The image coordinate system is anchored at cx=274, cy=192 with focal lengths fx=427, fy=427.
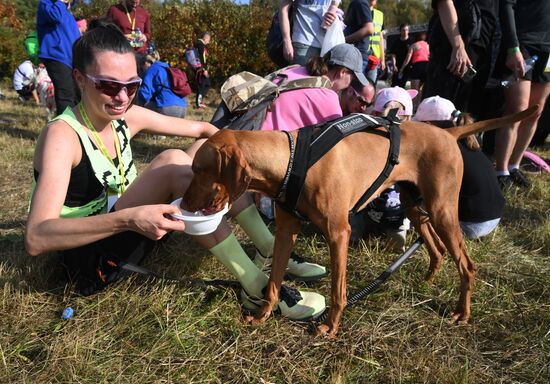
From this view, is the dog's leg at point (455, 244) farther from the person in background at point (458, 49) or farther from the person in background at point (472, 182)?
the person in background at point (458, 49)

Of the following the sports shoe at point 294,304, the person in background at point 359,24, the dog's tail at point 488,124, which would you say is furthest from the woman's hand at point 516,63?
the sports shoe at point 294,304

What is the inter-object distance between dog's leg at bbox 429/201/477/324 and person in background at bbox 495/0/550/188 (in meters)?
2.25

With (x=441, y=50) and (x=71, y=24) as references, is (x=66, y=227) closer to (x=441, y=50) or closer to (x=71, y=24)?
(x=441, y=50)

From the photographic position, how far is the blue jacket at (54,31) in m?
5.52

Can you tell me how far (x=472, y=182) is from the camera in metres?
2.91

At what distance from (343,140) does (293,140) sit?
13.8 inches

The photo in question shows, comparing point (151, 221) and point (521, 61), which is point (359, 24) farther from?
point (151, 221)

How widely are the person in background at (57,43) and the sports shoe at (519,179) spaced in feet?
17.7

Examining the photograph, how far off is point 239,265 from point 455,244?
4.08 ft

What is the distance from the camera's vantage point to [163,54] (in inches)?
642

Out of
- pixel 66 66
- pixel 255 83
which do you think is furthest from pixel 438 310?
pixel 66 66

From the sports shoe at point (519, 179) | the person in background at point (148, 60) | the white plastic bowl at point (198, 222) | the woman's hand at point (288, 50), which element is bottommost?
the sports shoe at point (519, 179)

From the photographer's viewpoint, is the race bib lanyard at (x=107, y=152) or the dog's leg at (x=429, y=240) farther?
the dog's leg at (x=429, y=240)

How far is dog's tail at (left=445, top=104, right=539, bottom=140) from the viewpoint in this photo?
2.46m
